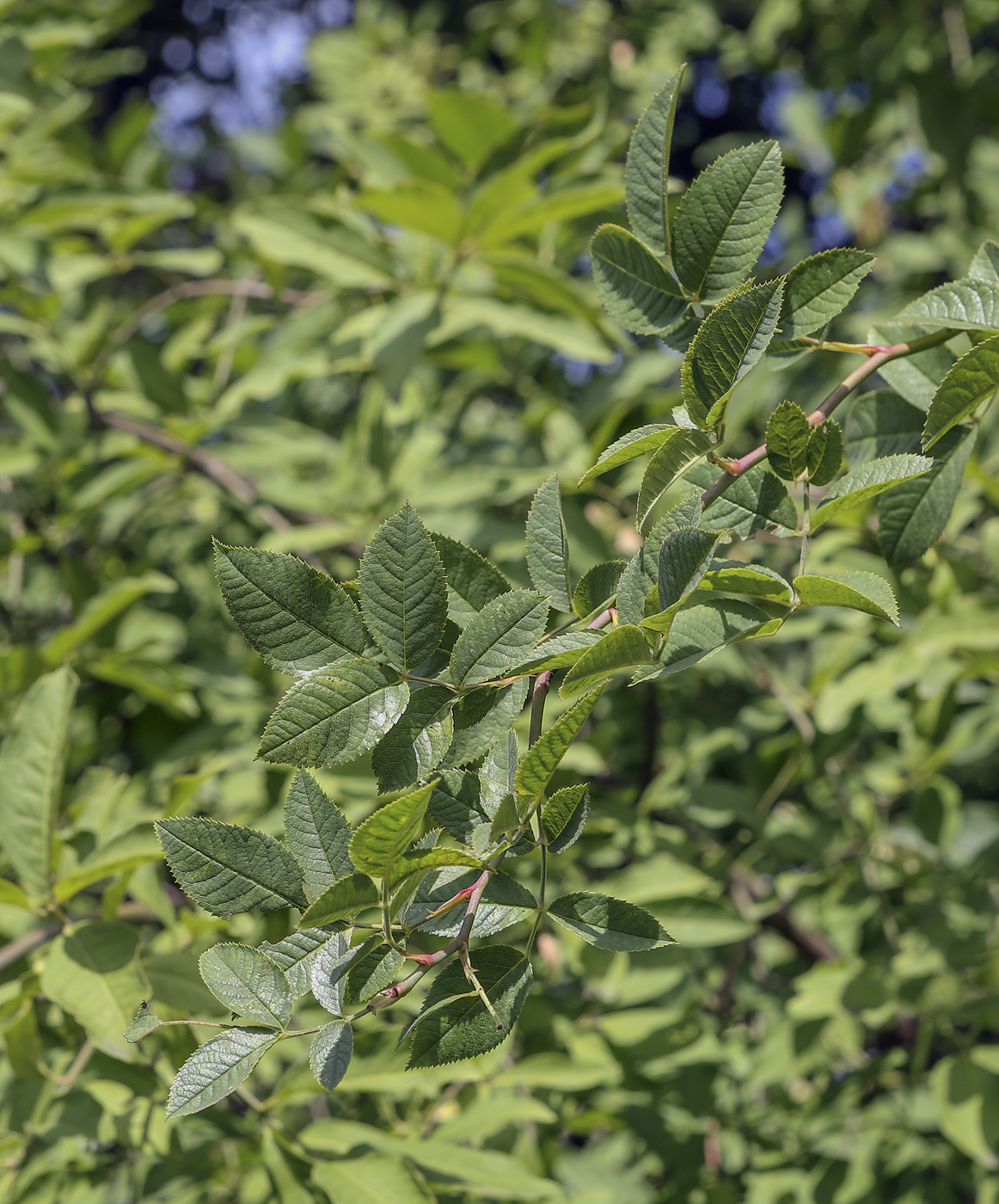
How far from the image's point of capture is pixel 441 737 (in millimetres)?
610

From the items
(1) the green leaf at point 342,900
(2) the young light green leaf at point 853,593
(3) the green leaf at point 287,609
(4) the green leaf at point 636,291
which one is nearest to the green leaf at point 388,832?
(1) the green leaf at point 342,900

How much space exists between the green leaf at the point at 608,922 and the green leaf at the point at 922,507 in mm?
350

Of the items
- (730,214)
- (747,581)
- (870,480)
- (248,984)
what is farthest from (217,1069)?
(730,214)

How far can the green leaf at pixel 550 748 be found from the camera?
0.54 metres

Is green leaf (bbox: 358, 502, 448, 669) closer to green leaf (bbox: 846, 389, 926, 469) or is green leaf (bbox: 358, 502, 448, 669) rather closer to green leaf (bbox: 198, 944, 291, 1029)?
green leaf (bbox: 198, 944, 291, 1029)

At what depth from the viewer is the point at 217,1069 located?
55 cm

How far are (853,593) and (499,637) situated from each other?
0.67ft

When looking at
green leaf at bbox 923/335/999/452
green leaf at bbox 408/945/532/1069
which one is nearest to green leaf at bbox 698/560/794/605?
green leaf at bbox 923/335/999/452

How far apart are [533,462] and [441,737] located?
918 mm

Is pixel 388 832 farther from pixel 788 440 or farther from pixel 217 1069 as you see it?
pixel 788 440

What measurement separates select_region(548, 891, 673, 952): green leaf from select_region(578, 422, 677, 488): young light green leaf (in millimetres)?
254

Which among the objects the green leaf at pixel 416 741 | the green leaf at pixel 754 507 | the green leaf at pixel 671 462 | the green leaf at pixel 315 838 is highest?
the green leaf at pixel 671 462

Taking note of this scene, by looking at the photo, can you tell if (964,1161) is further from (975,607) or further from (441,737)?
(441,737)

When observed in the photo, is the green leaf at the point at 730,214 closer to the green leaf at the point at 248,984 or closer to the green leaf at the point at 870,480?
the green leaf at the point at 870,480
